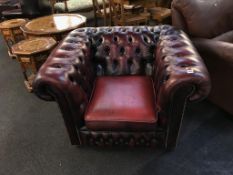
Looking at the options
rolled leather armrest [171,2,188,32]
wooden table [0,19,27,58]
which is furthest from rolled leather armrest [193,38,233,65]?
wooden table [0,19,27,58]

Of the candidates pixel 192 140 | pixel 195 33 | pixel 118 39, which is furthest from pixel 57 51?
pixel 192 140

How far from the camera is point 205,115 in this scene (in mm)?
1815

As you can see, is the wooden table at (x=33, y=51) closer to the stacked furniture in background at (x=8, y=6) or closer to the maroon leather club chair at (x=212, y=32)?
the maroon leather club chair at (x=212, y=32)

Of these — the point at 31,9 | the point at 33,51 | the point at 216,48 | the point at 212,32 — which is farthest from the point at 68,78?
the point at 31,9

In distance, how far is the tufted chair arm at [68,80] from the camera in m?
1.19

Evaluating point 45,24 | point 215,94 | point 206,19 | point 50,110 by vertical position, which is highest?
point 206,19

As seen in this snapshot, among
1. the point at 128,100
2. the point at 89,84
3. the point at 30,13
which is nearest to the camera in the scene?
the point at 128,100

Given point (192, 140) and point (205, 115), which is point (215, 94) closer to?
point (205, 115)

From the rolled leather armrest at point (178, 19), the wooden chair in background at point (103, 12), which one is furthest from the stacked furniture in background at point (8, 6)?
the rolled leather armrest at point (178, 19)

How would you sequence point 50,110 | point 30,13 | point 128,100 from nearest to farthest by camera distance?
point 128,100, point 50,110, point 30,13

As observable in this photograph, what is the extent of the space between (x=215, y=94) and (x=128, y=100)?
0.79 meters

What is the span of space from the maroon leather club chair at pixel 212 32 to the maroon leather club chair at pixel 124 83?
0.19 meters

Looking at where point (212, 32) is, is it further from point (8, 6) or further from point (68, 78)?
point (8, 6)

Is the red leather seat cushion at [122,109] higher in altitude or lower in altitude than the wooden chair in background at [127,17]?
lower
